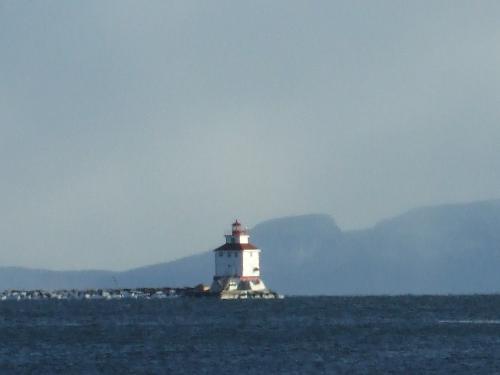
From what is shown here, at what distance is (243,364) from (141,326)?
38.3 m

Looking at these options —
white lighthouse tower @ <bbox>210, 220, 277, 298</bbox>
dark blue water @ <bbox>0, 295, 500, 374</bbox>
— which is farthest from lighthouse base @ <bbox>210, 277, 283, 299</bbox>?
dark blue water @ <bbox>0, 295, 500, 374</bbox>

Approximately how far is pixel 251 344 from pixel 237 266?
84.0m

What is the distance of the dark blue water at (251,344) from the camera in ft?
256

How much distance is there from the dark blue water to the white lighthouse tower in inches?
1389

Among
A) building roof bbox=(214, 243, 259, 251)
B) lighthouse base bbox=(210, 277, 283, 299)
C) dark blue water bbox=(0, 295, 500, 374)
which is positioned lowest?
dark blue water bbox=(0, 295, 500, 374)

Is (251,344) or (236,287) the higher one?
(236,287)

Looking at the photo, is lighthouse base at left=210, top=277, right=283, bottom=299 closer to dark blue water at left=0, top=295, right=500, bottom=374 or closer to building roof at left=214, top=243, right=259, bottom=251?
building roof at left=214, top=243, right=259, bottom=251

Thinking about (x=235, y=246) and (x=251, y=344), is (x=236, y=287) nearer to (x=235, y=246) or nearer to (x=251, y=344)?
(x=235, y=246)

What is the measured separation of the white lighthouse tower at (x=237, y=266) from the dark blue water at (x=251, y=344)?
35272mm

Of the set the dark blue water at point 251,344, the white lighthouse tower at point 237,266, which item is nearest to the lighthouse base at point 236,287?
the white lighthouse tower at point 237,266

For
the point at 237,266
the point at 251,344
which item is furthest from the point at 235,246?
the point at 251,344

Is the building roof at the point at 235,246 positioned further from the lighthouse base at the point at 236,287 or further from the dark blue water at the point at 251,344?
the dark blue water at the point at 251,344

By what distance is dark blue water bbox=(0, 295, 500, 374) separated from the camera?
256 ft

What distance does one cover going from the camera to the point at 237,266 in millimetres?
177750
